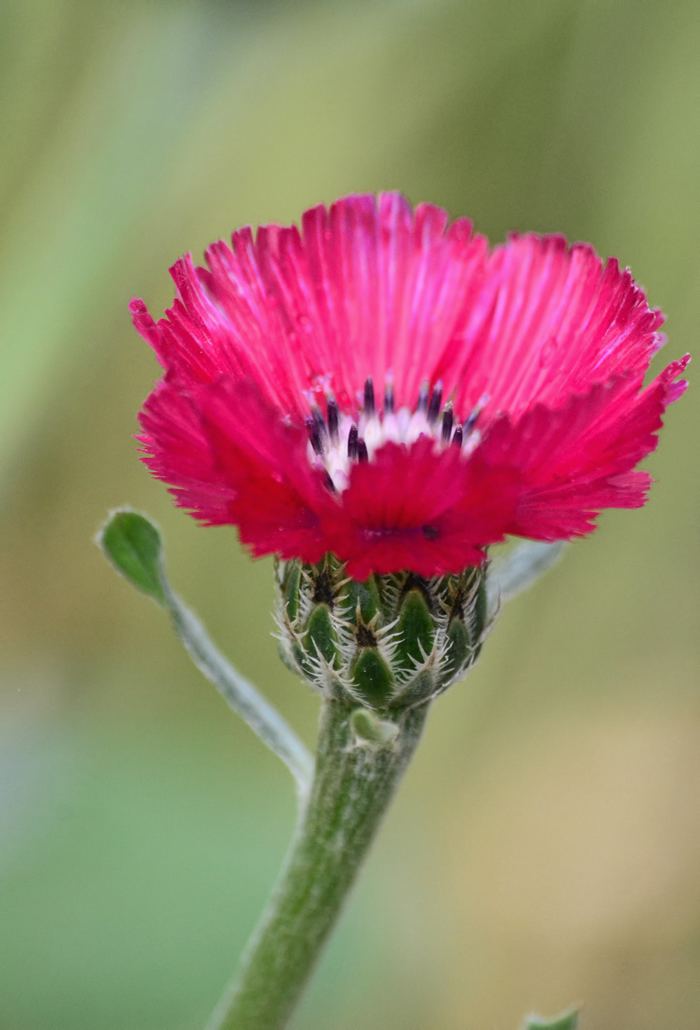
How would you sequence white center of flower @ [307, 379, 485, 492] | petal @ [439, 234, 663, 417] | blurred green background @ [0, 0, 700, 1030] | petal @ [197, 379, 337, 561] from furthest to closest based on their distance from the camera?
blurred green background @ [0, 0, 700, 1030] → white center of flower @ [307, 379, 485, 492] → petal @ [439, 234, 663, 417] → petal @ [197, 379, 337, 561]

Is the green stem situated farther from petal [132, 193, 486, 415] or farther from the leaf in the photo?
petal [132, 193, 486, 415]

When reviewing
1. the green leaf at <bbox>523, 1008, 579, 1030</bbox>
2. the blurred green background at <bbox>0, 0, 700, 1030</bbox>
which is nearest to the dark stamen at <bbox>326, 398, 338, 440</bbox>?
the green leaf at <bbox>523, 1008, 579, 1030</bbox>

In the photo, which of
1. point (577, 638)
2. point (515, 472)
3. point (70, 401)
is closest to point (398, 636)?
point (515, 472)

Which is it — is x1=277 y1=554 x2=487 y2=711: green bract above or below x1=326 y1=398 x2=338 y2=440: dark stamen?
below

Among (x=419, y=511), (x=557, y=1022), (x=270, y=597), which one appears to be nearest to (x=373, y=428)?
(x=419, y=511)

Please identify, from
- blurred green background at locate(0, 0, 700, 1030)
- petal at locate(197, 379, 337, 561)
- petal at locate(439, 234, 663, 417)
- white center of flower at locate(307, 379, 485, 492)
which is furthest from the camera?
blurred green background at locate(0, 0, 700, 1030)

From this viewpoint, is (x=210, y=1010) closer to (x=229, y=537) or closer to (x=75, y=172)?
(x=229, y=537)

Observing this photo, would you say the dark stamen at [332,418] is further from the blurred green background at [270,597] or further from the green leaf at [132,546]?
the blurred green background at [270,597]
